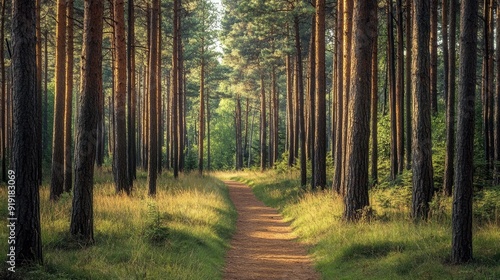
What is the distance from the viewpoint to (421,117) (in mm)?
11008

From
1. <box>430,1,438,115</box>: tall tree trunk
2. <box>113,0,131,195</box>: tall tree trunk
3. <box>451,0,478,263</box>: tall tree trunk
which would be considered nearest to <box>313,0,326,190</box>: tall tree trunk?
<box>430,1,438,115</box>: tall tree trunk

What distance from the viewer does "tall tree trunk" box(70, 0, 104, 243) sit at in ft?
30.2

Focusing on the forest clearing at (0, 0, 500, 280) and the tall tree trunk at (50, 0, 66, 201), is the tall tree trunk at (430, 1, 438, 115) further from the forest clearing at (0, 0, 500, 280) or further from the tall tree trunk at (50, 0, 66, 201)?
the tall tree trunk at (50, 0, 66, 201)

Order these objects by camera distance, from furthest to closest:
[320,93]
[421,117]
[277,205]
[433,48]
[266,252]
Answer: [277,205], [320,93], [433,48], [266,252], [421,117]

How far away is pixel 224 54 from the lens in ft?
152

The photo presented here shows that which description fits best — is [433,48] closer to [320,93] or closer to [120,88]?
[320,93]

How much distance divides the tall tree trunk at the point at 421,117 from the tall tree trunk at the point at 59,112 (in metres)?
11.0

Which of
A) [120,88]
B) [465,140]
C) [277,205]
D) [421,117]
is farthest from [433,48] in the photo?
[120,88]

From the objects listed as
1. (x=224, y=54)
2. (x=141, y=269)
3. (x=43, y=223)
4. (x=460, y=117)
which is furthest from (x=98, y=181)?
(x=224, y=54)

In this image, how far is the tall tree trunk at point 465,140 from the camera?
301 inches

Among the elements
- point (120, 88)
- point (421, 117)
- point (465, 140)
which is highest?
point (120, 88)

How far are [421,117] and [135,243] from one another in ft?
23.3

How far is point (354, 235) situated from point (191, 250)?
12.5 ft

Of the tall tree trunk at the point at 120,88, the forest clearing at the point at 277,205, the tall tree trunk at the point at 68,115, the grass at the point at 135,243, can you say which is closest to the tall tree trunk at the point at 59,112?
the forest clearing at the point at 277,205
